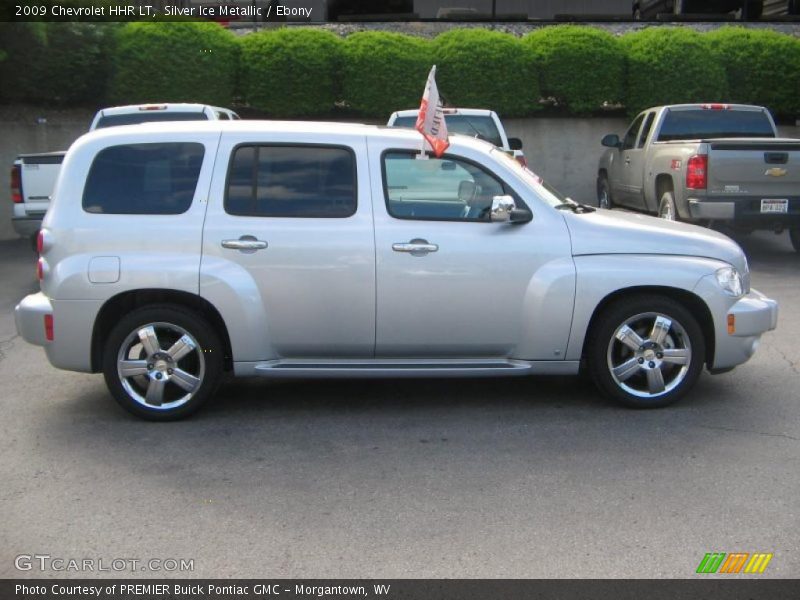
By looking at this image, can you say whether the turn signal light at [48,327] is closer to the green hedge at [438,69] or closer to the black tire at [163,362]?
Result: the black tire at [163,362]

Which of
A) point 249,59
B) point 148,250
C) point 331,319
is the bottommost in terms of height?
point 331,319

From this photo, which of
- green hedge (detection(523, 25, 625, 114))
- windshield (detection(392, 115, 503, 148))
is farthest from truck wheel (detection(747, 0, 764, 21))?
windshield (detection(392, 115, 503, 148))

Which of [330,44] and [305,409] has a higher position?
[330,44]

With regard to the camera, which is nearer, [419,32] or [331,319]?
[331,319]

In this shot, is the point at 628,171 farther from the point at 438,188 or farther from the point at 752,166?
the point at 438,188

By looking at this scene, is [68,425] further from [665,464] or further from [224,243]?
[665,464]

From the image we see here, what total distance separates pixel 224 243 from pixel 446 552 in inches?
103

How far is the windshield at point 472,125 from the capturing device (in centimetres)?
1288

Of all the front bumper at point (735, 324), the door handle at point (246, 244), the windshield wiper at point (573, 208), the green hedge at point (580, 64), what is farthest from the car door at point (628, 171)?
the door handle at point (246, 244)

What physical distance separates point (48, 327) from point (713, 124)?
404 inches

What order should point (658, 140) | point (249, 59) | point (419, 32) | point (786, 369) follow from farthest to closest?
point (419, 32), point (249, 59), point (658, 140), point (786, 369)

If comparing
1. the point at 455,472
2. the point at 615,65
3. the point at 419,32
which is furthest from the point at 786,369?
the point at 419,32

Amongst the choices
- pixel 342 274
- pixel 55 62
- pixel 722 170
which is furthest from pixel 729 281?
pixel 55 62

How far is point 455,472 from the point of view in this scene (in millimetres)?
5121
